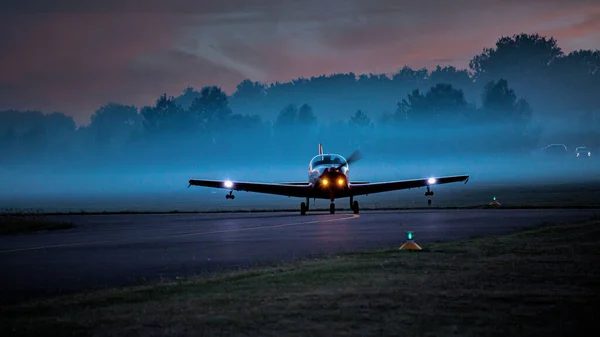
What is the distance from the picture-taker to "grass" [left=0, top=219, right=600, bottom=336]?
12.0 m

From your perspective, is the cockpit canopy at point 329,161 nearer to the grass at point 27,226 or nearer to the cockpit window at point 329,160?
the cockpit window at point 329,160

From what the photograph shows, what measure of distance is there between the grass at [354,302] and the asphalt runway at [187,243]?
86.2 inches

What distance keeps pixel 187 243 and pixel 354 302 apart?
1535 cm

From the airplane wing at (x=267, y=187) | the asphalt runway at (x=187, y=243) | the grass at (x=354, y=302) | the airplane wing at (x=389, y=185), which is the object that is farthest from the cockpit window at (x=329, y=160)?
the grass at (x=354, y=302)

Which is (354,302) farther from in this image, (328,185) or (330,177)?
(328,185)

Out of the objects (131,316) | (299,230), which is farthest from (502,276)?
(299,230)

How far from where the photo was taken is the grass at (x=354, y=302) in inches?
474

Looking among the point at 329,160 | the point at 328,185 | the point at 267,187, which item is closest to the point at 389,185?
→ the point at 329,160

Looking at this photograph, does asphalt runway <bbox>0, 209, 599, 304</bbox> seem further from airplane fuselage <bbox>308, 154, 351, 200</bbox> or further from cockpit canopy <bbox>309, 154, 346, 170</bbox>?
cockpit canopy <bbox>309, 154, 346, 170</bbox>

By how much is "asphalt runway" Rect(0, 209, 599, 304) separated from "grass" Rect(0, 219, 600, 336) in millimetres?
2189

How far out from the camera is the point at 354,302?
14.0 metres

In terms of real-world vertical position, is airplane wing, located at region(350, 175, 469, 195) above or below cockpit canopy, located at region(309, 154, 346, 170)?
below

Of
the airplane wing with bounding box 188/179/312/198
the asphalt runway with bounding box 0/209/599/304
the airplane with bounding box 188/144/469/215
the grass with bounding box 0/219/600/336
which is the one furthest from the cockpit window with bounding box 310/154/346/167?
the grass with bounding box 0/219/600/336

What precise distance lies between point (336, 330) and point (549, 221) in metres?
24.1
